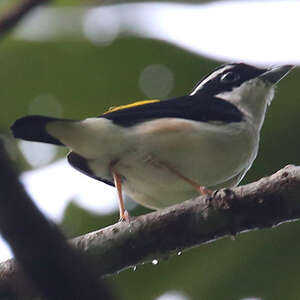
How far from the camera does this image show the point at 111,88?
4465 mm

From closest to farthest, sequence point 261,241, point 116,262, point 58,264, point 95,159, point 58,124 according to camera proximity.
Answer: point 58,264
point 116,262
point 58,124
point 95,159
point 261,241

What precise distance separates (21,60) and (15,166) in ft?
12.9

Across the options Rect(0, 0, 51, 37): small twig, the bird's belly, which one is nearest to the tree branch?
the bird's belly

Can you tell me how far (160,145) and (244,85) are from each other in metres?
1.14

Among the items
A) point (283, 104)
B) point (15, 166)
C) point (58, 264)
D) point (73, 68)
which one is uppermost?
point (15, 166)

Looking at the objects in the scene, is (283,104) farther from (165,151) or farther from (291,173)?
(291,173)

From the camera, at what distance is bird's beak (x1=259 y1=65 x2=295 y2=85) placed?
403cm

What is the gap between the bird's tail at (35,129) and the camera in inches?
117

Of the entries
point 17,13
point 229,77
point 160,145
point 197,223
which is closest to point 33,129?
point 160,145

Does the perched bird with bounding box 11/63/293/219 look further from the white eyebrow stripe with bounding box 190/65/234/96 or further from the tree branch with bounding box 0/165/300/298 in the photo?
the tree branch with bounding box 0/165/300/298

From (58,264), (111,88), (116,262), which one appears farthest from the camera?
(111,88)

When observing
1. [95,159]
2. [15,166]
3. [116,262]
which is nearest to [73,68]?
[95,159]

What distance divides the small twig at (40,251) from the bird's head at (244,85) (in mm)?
3406

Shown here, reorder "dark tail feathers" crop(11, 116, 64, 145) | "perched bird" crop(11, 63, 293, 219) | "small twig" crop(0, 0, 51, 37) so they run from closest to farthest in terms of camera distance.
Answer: "small twig" crop(0, 0, 51, 37) < "dark tail feathers" crop(11, 116, 64, 145) < "perched bird" crop(11, 63, 293, 219)
